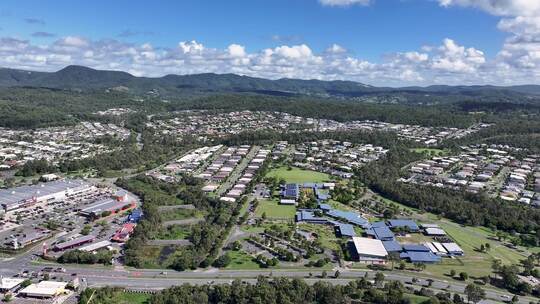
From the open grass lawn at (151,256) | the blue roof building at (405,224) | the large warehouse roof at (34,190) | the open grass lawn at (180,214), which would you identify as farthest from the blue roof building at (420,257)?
the large warehouse roof at (34,190)

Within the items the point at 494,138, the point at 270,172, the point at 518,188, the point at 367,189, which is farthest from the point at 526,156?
the point at 270,172

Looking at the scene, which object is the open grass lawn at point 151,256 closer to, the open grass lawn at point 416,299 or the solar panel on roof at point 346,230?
the solar panel on roof at point 346,230

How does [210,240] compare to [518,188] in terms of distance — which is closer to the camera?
[210,240]

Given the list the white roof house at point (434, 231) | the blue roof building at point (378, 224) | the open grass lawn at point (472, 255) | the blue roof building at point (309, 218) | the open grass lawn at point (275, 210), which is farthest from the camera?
the open grass lawn at point (275, 210)

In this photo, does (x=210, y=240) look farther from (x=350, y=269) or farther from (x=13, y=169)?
(x=13, y=169)

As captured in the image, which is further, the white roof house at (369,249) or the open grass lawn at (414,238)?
the open grass lawn at (414,238)

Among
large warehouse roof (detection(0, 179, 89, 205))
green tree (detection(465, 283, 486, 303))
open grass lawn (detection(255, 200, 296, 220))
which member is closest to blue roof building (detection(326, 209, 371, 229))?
open grass lawn (detection(255, 200, 296, 220))
